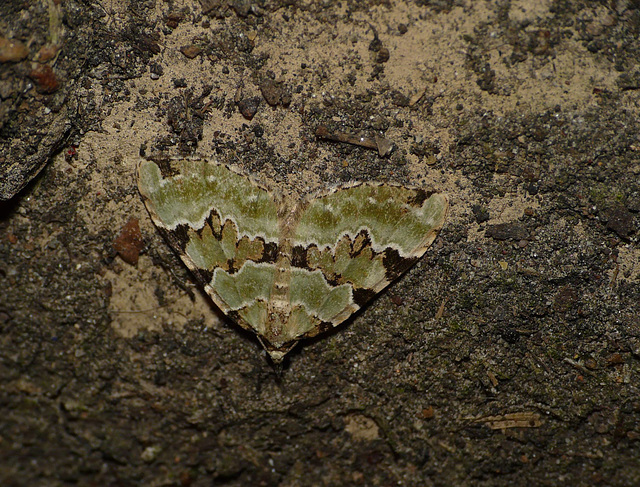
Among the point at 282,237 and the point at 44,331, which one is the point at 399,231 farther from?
the point at 44,331

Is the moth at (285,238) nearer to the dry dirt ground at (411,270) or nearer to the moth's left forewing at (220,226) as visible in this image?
the moth's left forewing at (220,226)

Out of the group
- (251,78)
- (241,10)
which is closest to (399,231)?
(251,78)

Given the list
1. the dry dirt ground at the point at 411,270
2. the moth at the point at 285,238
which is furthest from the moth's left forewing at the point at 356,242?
the dry dirt ground at the point at 411,270

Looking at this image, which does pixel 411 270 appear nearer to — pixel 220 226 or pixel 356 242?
pixel 356 242

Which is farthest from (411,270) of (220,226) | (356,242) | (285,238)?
(220,226)

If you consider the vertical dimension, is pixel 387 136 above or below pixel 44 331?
above

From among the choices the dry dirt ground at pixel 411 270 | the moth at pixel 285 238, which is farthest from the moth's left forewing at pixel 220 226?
the dry dirt ground at pixel 411 270
